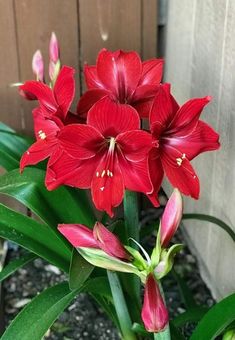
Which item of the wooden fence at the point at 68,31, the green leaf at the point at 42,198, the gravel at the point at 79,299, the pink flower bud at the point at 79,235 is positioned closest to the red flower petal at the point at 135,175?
the pink flower bud at the point at 79,235

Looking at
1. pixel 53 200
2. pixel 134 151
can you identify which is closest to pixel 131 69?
pixel 134 151

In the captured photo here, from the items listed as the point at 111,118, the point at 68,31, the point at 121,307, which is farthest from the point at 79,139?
the point at 68,31

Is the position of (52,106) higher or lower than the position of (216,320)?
higher

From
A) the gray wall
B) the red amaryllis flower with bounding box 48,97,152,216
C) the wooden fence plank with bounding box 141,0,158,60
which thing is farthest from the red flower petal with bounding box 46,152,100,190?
the wooden fence plank with bounding box 141,0,158,60

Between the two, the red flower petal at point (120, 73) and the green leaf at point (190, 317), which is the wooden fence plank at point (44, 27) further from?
the green leaf at point (190, 317)

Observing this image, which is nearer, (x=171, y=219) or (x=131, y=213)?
(x=171, y=219)

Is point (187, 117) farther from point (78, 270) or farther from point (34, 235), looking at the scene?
point (34, 235)
